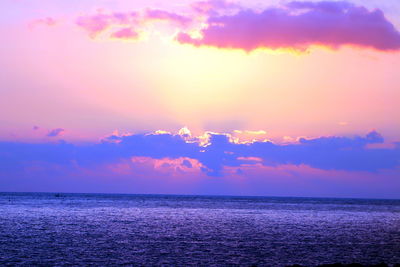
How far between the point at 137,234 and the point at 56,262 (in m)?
25.2


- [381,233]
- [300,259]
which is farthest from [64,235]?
[381,233]

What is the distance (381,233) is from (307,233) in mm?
11694

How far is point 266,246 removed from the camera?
60.8 m

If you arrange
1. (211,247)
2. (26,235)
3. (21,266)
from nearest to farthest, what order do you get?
(21,266)
(211,247)
(26,235)

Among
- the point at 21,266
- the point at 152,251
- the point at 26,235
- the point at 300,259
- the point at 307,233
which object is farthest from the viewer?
the point at 307,233

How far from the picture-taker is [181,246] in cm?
5922

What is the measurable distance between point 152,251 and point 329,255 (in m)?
18.2

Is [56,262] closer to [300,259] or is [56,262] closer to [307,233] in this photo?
[300,259]

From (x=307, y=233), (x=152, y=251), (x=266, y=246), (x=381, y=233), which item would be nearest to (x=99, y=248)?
(x=152, y=251)

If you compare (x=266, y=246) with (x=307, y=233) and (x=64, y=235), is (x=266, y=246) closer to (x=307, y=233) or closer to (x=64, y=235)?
(x=307, y=233)

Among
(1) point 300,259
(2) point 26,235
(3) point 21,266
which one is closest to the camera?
(3) point 21,266

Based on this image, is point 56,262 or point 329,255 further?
point 329,255

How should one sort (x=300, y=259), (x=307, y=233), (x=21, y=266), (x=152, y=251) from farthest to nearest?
(x=307, y=233) → (x=152, y=251) → (x=300, y=259) → (x=21, y=266)

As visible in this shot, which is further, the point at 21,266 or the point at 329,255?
the point at 329,255
